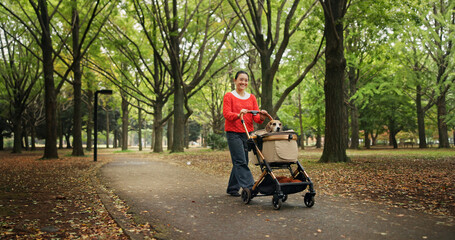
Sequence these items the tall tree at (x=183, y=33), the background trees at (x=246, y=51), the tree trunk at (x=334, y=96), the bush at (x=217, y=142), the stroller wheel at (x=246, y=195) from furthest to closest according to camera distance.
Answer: the bush at (x=217, y=142)
the tall tree at (x=183, y=33)
the background trees at (x=246, y=51)
the tree trunk at (x=334, y=96)
the stroller wheel at (x=246, y=195)

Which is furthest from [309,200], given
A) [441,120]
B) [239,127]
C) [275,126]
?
[441,120]

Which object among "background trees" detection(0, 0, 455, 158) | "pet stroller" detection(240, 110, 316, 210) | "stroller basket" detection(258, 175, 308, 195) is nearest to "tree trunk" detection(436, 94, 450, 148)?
"background trees" detection(0, 0, 455, 158)

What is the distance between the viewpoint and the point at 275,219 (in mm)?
4297

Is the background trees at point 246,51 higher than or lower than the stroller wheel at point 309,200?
higher

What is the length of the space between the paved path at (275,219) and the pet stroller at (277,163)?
9.4 inches

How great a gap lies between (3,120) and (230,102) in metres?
42.3

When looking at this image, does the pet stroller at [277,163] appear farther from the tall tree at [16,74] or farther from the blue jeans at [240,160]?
the tall tree at [16,74]

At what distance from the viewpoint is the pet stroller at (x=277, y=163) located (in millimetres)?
4781

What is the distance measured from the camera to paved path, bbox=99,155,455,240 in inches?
144

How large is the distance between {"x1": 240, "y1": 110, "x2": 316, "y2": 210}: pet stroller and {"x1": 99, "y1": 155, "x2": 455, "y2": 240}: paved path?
24 cm

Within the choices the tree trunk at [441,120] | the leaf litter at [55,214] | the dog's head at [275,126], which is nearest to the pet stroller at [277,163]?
the dog's head at [275,126]

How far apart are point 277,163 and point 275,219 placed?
0.95m

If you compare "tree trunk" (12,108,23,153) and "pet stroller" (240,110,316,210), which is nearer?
"pet stroller" (240,110,316,210)

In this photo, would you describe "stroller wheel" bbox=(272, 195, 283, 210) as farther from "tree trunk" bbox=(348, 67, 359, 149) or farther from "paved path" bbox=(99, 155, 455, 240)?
"tree trunk" bbox=(348, 67, 359, 149)
